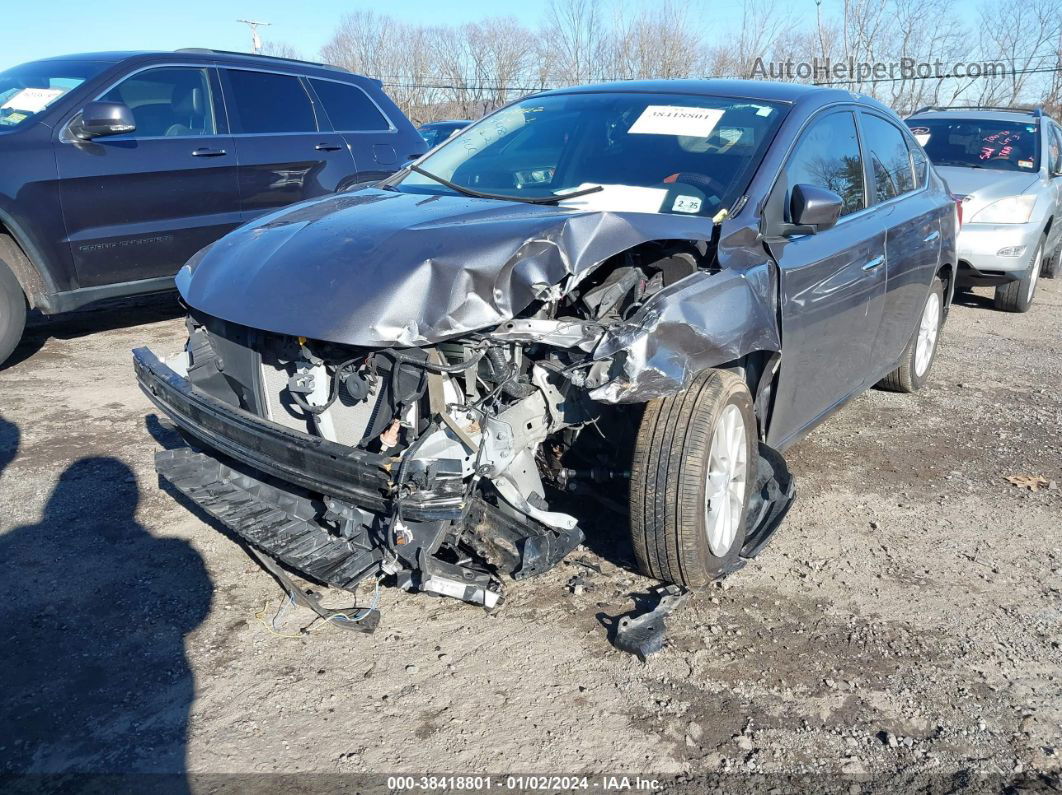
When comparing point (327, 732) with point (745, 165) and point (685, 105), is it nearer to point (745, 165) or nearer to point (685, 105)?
point (745, 165)

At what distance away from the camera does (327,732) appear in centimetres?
264

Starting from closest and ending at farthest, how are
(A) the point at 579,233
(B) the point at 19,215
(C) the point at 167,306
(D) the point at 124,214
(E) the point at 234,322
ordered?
(A) the point at 579,233 → (E) the point at 234,322 → (B) the point at 19,215 → (D) the point at 124,214 → (C) the point at 167,306

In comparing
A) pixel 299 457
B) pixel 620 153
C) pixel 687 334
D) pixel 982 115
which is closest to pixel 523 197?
pixel 620 153

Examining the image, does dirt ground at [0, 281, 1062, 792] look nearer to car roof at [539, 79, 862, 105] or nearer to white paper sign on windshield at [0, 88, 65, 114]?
car roof at [539, 79, 862, 105]

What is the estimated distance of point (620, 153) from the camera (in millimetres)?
3924

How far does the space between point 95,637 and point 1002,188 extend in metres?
8.50

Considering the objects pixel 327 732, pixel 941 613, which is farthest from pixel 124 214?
pixel 941 613

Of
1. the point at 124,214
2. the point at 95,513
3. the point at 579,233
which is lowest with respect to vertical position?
the point at 95,513

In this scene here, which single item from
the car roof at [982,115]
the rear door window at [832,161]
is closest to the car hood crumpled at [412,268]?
the rear door window at [832,161]

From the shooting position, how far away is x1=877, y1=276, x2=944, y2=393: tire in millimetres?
5664

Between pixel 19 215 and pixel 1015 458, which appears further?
pixel 19 215

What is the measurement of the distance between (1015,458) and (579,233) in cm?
330

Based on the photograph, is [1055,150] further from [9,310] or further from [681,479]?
[9,310]

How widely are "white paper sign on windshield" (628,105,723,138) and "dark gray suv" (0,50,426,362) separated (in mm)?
3561
